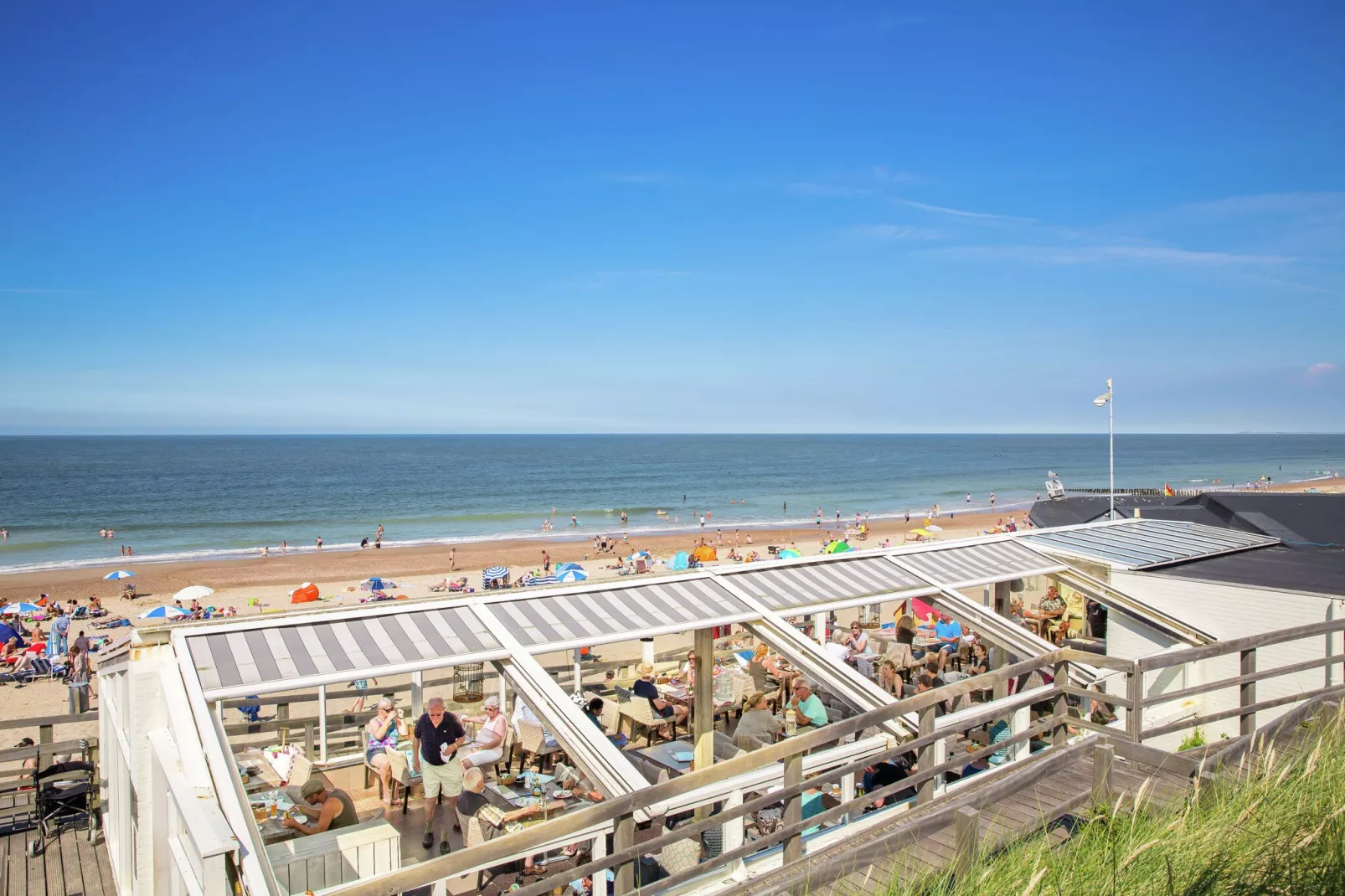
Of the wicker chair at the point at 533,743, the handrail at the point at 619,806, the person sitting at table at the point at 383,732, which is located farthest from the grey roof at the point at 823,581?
the person sitting at table at the point at 383,732

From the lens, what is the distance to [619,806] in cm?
339

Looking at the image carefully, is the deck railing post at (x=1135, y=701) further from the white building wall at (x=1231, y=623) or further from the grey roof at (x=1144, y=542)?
the grey roof at (x=1144, y=542)

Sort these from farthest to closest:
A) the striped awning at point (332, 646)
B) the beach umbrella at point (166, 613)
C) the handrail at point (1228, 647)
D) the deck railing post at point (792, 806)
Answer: the beach umbrella at point (166, 613) < the handrail at point (1228, 647) < the striped awning at point (332, 646) < the deck railing post at point (792, 806)

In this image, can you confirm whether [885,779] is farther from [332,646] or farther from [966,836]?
[332,646]

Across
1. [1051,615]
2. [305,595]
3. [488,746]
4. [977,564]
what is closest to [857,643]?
[977,564]

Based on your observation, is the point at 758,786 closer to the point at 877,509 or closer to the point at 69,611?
the point at 69,611

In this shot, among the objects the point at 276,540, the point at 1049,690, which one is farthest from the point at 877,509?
the point at 1049,690

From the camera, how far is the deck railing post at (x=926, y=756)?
4.47 metres

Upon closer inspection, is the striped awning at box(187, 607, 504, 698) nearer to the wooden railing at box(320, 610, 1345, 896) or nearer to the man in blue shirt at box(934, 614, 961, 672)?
the wooden railing at box(320, 610, 1345, 896)

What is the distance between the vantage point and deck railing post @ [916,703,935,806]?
4469 mm

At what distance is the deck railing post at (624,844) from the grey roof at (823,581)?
9.55ft

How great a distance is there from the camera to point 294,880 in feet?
17.8

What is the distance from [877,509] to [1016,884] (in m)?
53.9

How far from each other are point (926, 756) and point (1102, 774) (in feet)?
4.20
